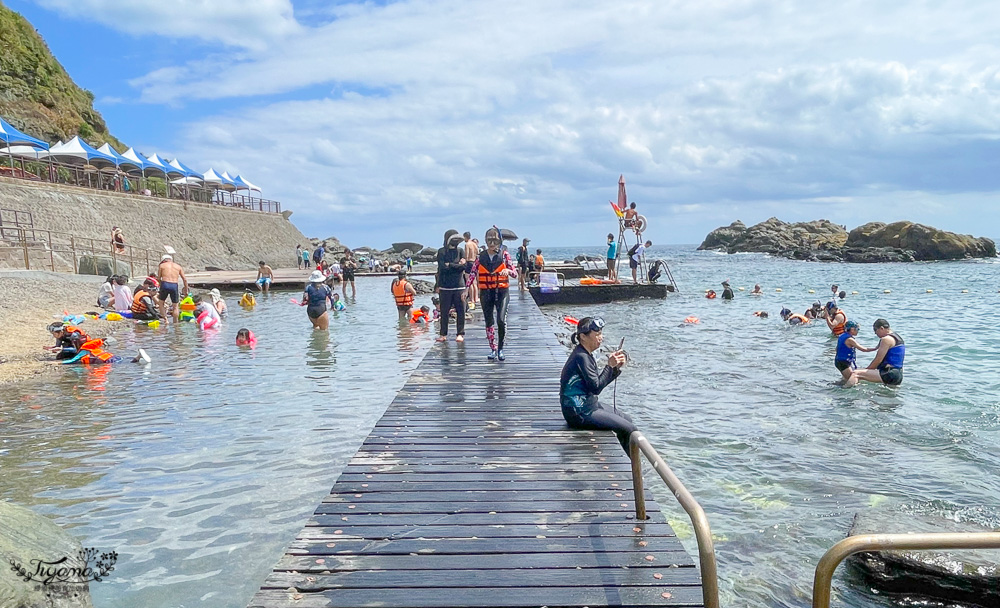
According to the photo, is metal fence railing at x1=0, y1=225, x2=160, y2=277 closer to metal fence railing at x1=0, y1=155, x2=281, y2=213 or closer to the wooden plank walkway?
metal fence railing at x1=0, y1=155, x2=281, y2=213

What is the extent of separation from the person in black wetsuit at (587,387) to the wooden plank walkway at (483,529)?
0.15 meters

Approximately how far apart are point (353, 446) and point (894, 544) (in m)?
6.45

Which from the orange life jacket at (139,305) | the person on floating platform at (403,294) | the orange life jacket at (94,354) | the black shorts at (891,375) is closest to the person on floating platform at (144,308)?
the orange life jacket at (139,305)

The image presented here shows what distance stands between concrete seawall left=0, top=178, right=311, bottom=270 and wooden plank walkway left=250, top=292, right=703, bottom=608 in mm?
33417

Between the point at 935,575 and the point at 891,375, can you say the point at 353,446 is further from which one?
the point at 891,375

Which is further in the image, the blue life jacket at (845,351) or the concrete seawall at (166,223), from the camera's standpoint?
the concrete seawall at (166,223)

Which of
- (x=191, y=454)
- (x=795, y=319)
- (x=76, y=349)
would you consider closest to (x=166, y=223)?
(x=76, y=349)

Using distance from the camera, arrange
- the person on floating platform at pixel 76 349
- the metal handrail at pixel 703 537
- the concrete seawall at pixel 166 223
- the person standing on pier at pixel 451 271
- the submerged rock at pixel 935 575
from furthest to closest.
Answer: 1. the concrete seawall at pixel 166 223
2. the person on floating platform at pixel 76 349
3. the person standing on pier at pixel 451 271
4. the submerged rock at pixel 935 575
5. the metal handrail at pixel 703 537

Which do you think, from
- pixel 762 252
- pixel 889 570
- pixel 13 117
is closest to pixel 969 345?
pixel 889 570

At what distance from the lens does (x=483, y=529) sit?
14.1ft

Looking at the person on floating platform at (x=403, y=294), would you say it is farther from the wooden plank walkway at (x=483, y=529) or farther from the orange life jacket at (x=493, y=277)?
the wooden plank walkway at (x=483, y=529)

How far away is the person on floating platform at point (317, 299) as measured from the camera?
16.8 meters

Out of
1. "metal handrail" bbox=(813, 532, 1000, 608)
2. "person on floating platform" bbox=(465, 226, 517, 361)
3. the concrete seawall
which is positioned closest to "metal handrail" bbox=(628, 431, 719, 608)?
"metal handrail" bbox=(813, 532, 1000, 608)

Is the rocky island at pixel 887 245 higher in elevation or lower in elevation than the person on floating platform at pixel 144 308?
higher
